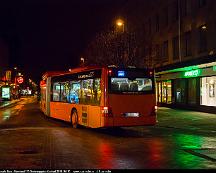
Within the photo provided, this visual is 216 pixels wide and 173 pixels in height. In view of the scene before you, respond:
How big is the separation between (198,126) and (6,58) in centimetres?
9782

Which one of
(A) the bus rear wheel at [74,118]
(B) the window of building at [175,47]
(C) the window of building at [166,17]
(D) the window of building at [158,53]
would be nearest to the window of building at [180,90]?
(B) the window of building at [175,47]

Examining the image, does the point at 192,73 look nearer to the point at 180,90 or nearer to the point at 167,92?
the point at 180,90

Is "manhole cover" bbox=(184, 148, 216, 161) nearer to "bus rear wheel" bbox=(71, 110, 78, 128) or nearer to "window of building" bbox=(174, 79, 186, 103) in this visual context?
"bus rear wheel" bbox=(71, 110, 78, 128)

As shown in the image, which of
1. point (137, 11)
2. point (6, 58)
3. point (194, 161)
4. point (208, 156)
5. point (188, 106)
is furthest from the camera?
point (6, 58)

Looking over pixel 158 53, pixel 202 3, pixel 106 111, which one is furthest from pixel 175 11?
pixel 106 111

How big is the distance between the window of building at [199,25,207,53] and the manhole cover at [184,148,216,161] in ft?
63.7

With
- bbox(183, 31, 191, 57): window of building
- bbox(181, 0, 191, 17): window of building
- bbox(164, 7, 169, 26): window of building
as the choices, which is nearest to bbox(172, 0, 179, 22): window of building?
bbox(181, 0, 191, 17): window of building

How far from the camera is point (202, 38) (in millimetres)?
32844

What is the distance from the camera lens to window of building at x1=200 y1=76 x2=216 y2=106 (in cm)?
3084

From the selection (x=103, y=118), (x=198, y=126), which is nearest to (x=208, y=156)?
(x=103, y=118)

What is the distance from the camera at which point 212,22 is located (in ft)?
100

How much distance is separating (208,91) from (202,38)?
4203 millimetres

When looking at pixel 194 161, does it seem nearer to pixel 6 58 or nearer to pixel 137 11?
pixel 137 11

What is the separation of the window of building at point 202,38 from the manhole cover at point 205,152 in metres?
19.4
